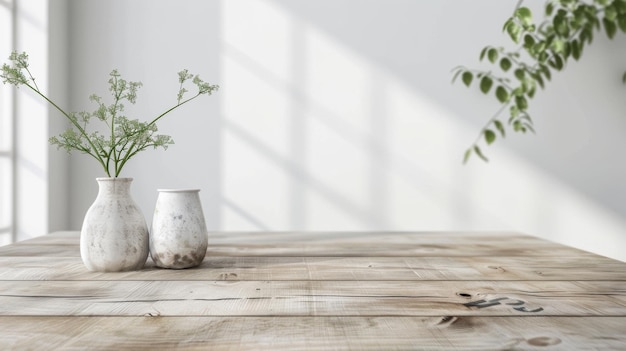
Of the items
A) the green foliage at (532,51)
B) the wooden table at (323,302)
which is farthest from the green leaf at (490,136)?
the wooden table at (323,302)

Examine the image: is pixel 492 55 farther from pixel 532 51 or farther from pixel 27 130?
pixel 27 130

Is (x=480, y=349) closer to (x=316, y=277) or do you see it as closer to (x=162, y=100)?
(x=316, y=277)

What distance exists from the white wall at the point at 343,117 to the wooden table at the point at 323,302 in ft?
4.47

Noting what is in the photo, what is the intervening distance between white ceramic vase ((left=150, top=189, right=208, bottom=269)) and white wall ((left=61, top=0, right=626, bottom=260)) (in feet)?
5.10

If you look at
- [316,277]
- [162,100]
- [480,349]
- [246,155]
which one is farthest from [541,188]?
[480,349]

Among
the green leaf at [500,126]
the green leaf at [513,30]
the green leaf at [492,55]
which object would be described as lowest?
the green leaf at [500,126]

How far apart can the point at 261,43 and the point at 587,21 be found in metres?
1.41

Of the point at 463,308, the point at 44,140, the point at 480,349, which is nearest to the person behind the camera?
the point at 480,349

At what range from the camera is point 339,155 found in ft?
8.55

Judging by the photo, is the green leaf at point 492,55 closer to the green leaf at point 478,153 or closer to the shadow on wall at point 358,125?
the shadow on wall at point 358,125

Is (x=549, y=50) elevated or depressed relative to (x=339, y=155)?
elevated

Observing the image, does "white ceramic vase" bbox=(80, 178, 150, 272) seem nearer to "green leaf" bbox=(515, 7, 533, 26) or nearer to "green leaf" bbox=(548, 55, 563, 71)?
"green leaf" bbox=(515, 7, 533, 26)

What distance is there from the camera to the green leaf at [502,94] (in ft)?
8.28

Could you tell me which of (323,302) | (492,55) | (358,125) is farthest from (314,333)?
(492,55)
